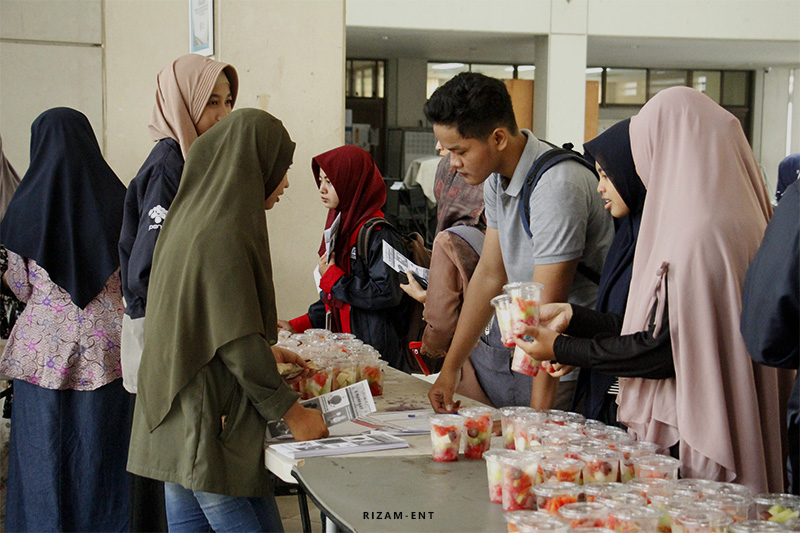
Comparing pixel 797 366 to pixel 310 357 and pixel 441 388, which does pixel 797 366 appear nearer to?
pixel 441 388

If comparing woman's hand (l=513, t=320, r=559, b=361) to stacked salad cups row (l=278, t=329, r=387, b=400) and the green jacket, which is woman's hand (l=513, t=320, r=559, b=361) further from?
stacked salad cups row (l=278, t=329, r=387, b=400)

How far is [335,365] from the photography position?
2.64m

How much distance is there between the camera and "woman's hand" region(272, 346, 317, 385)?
8.27ft

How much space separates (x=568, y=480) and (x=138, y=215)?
6.57ft

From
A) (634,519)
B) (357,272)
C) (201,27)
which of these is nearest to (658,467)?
(634,519)

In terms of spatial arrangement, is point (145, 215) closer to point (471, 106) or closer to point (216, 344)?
point (216, 344)

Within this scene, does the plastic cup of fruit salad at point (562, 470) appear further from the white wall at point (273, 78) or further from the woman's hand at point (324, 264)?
the white wall at point (273, 78)

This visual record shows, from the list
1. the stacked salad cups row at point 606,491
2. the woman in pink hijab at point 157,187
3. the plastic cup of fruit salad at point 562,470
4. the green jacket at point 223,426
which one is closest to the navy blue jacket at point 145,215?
the woman in pink hijab at point 157,187

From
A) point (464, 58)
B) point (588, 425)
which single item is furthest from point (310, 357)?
point (464, 58)

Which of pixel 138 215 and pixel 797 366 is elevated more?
pixel 138 215

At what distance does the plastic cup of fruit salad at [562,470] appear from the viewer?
1620 mm

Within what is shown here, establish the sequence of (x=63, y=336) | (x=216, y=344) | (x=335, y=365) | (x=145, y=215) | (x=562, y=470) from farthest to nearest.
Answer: (x=63, y=336) → (x=145, y=215) → (x=335, y=365) → (x=216, y=344) → (x=562, y=470)

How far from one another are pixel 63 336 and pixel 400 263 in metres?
1.42

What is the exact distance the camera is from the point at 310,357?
270cm
